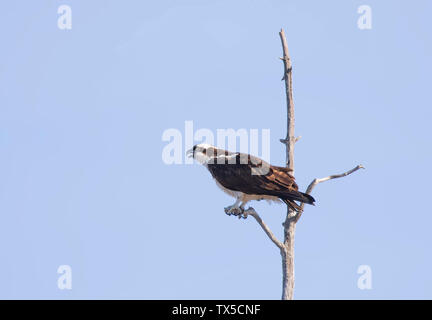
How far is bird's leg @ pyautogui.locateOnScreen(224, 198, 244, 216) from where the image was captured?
1438cm

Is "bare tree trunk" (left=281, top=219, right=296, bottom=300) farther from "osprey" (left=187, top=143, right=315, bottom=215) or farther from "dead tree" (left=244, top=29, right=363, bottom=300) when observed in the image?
"osprey" (left=187, top=143, right=315, bottom=215)

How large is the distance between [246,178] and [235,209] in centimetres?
64

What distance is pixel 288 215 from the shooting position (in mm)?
13812

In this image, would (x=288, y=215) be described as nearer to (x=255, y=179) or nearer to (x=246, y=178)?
(x=255, y=179)

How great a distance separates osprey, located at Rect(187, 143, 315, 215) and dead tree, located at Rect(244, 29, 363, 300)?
0.78ft

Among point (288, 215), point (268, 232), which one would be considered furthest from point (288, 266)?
point (288, 215)

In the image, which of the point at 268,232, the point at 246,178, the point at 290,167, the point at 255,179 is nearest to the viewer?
the point at 268,232

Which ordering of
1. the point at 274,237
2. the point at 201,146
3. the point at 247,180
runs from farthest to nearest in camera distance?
1. the point at 201,146
2. the point at 247,180
3. the point at 274,237

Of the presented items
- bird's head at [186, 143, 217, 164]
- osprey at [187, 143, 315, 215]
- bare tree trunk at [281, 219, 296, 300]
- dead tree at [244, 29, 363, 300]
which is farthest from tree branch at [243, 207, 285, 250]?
bird's head at [186, 143, 217, 164]

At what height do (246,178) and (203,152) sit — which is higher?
(203,152)
